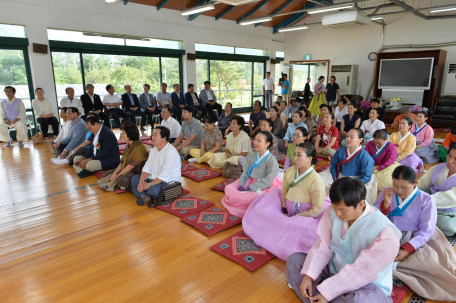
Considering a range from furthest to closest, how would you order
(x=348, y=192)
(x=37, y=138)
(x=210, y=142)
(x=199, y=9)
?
1. (x=199, y=9)
2. (x=37, y=138)
3. (x=210, y=142)
4. (x=348, y=192)

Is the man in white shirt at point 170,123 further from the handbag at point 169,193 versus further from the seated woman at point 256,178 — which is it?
the seated woman at point 256,178

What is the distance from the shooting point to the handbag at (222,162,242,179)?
14.5 feet

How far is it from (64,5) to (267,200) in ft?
25.2

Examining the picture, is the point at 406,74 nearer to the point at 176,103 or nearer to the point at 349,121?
the point at 349,121

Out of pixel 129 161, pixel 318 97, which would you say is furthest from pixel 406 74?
pixel 129 161

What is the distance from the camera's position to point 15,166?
203 inches

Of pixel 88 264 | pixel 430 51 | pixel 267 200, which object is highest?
pixel 430 51

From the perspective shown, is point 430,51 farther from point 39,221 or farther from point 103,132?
point 39,221

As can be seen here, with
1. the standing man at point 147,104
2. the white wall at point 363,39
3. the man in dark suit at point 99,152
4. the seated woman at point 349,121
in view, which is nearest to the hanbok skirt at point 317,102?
the white wall at point 363,39

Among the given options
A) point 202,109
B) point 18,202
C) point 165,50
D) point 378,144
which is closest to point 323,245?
point 378,144

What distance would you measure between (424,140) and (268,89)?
773 cm

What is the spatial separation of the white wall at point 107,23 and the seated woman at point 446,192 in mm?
8359

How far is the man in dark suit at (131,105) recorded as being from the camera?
27.6ft

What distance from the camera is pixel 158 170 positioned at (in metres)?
3.59
